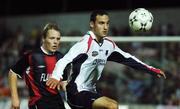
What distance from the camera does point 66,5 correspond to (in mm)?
14359

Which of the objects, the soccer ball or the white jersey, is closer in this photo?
the white jersey

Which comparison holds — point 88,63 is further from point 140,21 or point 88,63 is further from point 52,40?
point 140,21

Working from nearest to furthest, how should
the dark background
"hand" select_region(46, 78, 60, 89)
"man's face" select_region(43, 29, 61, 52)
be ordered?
"hand" select_region(46, 78, 60, 89)
"man's face" select_region(43, 29, 61, 52)
the dark background

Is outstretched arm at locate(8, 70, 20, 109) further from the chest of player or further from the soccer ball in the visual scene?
the soccer ball

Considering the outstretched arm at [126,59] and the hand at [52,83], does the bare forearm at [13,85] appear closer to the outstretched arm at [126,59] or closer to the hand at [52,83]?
the hand at [52,83]

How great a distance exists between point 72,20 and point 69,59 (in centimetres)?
686

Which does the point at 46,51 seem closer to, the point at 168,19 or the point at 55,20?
the point at 168,19

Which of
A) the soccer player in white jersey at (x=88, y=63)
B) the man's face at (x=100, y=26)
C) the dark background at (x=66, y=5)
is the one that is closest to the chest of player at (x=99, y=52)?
the soccer player in white jersey at (x=88, y=63)

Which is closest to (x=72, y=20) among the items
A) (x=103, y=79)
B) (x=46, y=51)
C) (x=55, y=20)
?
(x=55, y=20)

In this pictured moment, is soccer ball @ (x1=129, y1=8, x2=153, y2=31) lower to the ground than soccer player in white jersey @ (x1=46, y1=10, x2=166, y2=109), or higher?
higher

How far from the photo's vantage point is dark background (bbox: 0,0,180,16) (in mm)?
13171

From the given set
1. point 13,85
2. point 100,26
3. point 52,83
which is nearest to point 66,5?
point 100,26

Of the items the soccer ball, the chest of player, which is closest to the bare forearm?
the chest of player

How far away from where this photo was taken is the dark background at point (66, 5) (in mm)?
13171
